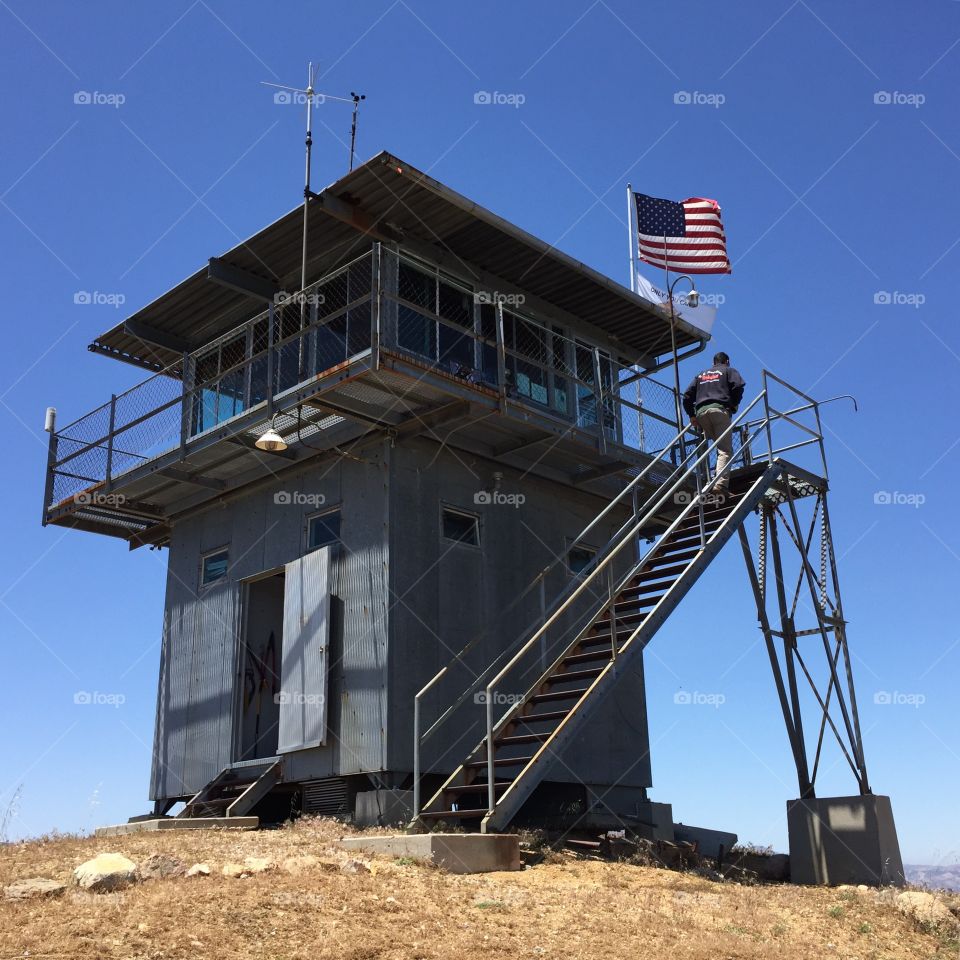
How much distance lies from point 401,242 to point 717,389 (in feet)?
16.9

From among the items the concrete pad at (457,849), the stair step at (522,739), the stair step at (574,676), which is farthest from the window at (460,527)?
the concrete pad at (457,849)

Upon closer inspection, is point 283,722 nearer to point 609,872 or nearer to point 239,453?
point 239,453

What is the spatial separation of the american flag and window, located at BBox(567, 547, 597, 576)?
5278 millimetres

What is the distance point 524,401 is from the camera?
1595 cm

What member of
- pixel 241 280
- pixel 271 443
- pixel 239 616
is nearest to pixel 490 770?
pixel 271 443

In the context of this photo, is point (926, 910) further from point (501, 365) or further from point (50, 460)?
point (50, 460)

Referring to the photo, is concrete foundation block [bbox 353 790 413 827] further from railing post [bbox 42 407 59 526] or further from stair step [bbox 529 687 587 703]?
railing post [bbox 42 407 59 526]

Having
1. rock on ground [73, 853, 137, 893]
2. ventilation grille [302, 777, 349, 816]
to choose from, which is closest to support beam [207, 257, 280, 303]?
ventilation grille [302, 777, 349, 816]

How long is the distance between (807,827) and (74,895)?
914 centimetres

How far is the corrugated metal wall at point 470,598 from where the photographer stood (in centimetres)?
1425

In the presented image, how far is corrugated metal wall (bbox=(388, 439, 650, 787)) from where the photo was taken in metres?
14.2

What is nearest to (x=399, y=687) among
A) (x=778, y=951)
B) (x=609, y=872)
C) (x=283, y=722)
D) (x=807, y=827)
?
(x=283, y=722)

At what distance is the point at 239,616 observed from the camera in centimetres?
A: 1652

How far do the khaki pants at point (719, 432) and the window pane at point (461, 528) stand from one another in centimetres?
359
